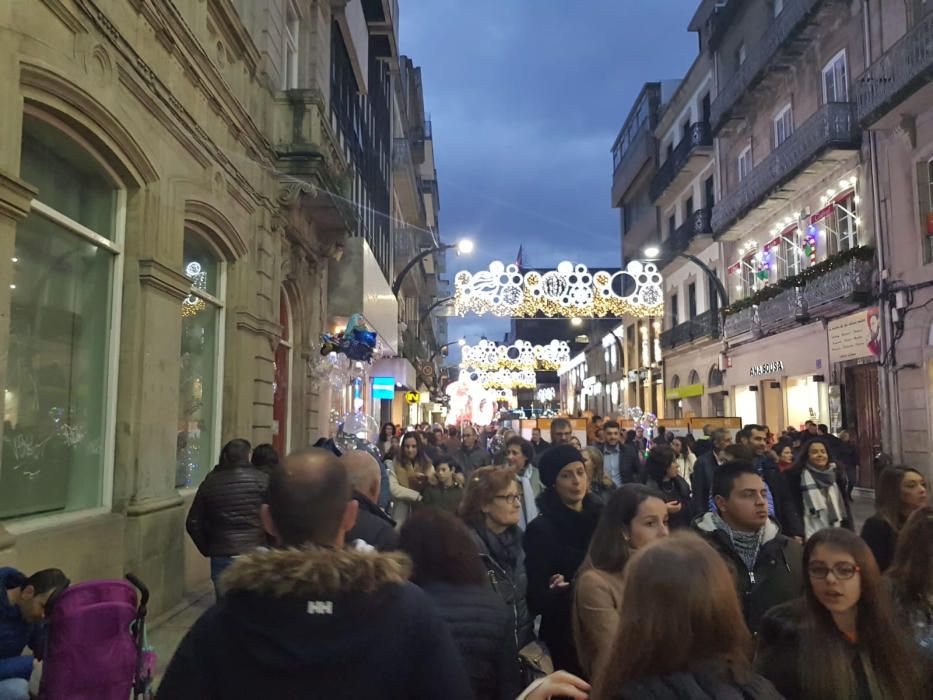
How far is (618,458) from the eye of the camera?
9.98 m

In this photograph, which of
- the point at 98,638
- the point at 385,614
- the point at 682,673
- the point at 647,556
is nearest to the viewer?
the point at 385,614

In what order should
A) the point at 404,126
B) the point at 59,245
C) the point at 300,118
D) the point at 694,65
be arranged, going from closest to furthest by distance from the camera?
the point at 59,245
the point at 300,118
the point at 694,65
the point at 404,126

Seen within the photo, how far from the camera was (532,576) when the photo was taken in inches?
161

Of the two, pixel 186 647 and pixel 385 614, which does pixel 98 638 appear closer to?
pixel 186 647

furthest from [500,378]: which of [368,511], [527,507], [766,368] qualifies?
[368,511]

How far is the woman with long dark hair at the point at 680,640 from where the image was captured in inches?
75.6

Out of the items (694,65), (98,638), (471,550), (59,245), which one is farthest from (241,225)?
(694,65)

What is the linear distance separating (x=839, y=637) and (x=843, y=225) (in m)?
19.3

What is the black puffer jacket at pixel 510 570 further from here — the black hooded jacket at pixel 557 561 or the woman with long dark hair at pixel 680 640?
the woman with long dark hair at pixel 680 640

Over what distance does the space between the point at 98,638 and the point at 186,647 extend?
2.68 m

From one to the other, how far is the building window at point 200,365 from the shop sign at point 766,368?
1784 centimetres

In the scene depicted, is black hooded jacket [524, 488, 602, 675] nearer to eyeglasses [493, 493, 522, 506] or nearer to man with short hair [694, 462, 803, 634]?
eyeglasses [493, 493, 522, 506]

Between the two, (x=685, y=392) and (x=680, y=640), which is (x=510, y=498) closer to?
(x=680, y=640)

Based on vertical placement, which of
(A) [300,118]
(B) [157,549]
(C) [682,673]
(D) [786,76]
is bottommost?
(B) [157,549]
